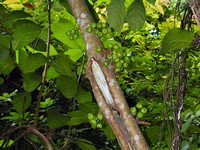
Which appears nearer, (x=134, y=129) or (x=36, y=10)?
(x=134, y=129)

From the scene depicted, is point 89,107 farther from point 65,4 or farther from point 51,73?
point 65,4

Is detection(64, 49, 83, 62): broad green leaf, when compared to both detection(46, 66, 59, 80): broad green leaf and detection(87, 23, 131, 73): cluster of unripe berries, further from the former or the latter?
detection(87, 23, 131, 73): cluster of unripe berries

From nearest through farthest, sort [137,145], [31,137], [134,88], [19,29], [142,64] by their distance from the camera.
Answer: [137,145] < [19,29] < [31,137] < [142,64] < [134,88]

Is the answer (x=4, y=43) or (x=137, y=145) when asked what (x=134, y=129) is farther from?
(x=4, y=43)

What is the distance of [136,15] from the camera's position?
865 mm

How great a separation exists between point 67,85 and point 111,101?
1.08 feet

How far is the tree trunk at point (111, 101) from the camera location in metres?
0.64

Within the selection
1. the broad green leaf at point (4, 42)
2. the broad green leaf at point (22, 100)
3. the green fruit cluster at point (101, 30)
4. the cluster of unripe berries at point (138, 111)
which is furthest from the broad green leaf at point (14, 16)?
the cluster of unripe berries at point (138, 111)

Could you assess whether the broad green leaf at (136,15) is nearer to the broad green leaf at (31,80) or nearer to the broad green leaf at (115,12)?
the broad green leaf at (115,12)

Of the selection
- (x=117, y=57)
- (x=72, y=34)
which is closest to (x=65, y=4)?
(x=72, y=34)

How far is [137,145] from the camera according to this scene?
24.8 inches

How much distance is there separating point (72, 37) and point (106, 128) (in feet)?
0.95

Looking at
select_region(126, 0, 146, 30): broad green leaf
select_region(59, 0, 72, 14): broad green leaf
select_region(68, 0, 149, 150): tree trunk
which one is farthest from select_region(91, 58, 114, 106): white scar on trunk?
select_region(59, 0, 72, 14): broad green leaf

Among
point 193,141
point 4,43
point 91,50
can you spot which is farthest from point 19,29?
point 193,141
